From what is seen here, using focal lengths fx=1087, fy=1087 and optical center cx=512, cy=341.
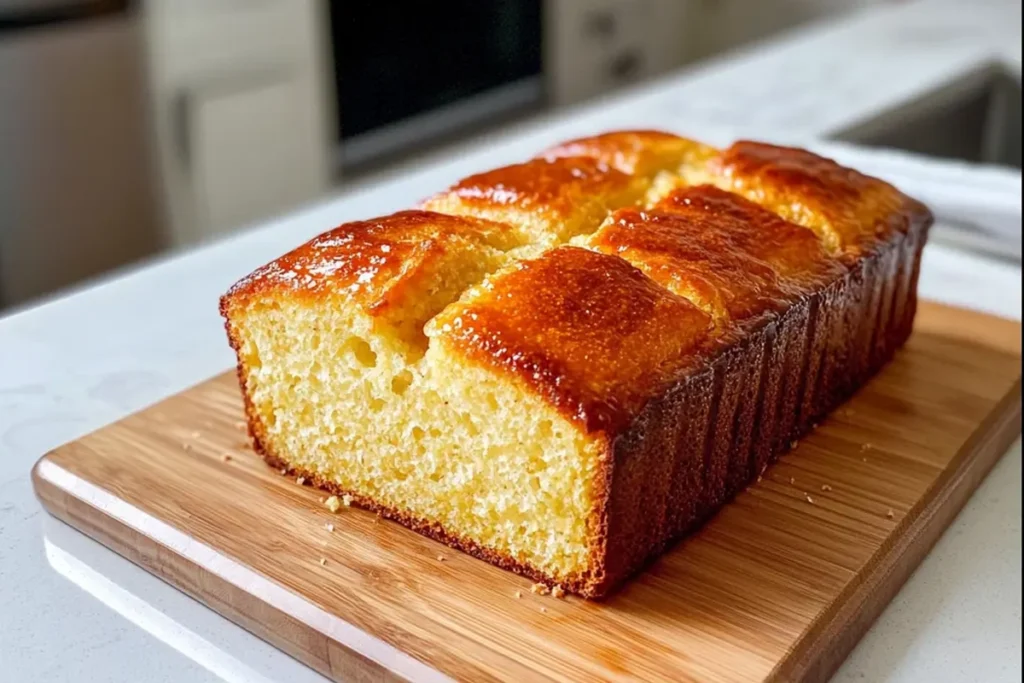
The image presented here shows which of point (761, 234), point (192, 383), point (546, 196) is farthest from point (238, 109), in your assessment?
point (761, 234)

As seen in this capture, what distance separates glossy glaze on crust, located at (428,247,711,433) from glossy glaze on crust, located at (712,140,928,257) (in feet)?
0.81

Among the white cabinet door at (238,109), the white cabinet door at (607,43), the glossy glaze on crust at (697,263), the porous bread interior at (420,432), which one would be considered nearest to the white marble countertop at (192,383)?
the porous bread interior at (420,432)

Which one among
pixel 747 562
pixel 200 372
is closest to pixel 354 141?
pixel 200 372

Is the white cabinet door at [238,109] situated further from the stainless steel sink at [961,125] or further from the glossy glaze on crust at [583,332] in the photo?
the glossy glaze on crust at [583,332]

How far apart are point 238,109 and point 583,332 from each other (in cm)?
228

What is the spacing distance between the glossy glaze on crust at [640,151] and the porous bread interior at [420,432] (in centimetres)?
38

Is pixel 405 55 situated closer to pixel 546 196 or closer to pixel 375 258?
pixel 546 196

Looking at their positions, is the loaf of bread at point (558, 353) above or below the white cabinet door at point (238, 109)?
above

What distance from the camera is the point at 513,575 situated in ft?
2.61

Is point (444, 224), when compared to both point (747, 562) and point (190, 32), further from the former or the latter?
point (190, 32)

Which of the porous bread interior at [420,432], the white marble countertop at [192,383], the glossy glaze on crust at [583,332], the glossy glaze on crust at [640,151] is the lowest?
the white marble countertop at [192,383]

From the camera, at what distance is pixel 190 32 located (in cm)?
266

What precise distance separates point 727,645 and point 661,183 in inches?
19.9

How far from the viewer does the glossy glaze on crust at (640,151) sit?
3.60 feet
